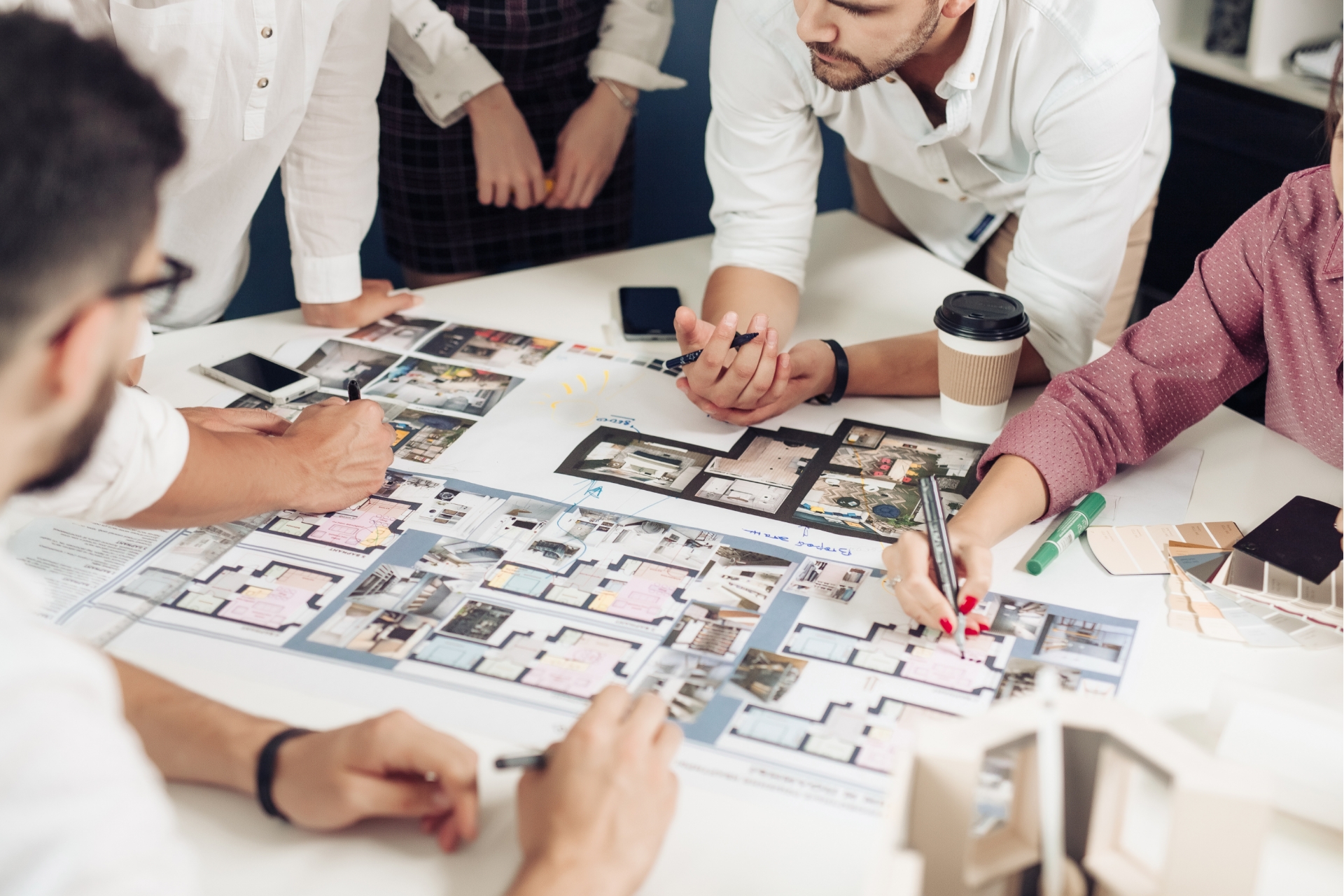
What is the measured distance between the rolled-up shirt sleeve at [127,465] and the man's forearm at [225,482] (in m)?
0.02

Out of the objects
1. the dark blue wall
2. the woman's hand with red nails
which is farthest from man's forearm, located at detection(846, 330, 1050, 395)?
the dark blue wall

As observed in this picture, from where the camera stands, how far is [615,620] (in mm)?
892

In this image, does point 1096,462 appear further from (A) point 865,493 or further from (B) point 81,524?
(B) point 81,524

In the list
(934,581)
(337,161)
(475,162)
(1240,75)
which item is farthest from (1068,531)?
(1240,75)

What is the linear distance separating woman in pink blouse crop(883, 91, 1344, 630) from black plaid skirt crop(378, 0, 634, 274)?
1.09 m

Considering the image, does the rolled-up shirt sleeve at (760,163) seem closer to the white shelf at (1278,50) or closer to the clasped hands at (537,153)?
the clasped hands at (537,153)

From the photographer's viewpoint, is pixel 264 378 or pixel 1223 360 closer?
pixel 1223 360

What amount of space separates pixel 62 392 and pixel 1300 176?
1.06 metres

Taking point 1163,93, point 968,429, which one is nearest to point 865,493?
point 968,429

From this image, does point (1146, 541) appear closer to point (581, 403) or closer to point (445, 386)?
point (581, 403)

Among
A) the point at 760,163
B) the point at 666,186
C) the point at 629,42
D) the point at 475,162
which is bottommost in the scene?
the point at 666,186

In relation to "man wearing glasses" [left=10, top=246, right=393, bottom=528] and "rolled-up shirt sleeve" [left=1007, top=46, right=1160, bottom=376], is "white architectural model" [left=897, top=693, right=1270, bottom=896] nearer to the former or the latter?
"man wearing glasses" [left=10, top=246, right=393, bottom=528]

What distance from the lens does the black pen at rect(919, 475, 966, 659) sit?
0.87 metres

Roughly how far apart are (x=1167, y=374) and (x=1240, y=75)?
145cm
